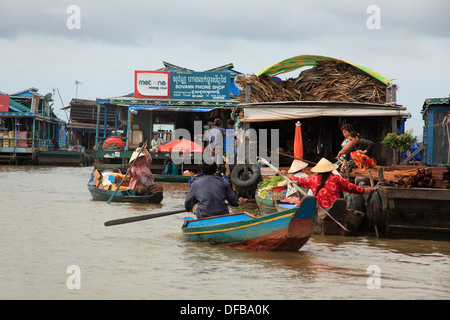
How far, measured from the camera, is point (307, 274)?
7008mm

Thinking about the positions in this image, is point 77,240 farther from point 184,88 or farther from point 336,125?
point 184,88

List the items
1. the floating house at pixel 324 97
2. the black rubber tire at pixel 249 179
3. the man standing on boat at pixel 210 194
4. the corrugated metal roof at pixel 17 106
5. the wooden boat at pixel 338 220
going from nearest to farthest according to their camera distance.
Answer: the man standing on boat at pixel 210 194 → the wooden boat at pixel 338 220 → the floating house at pixel 324 97 → the black rubber tire at pixel 249 179 → the corrugated metal roof at pixel 17 106

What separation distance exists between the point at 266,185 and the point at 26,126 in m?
Result: 29.2

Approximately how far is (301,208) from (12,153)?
3185cm

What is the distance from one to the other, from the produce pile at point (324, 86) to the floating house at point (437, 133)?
18.3ft

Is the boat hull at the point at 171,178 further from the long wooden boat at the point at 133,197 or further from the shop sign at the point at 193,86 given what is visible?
the long wooden boat at the point at 133,197

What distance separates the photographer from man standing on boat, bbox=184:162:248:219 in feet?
27.8

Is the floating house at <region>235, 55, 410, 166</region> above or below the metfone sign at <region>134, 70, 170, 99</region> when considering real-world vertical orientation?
below

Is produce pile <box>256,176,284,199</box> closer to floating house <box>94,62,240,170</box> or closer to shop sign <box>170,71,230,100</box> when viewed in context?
floating house <box>94,62,240,170</box>

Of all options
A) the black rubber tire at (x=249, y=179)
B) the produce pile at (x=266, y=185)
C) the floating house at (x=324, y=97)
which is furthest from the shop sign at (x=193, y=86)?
the produce pile at (x=266, y=185)

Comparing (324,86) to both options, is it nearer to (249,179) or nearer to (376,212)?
(249,179)

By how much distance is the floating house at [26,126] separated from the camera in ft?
117

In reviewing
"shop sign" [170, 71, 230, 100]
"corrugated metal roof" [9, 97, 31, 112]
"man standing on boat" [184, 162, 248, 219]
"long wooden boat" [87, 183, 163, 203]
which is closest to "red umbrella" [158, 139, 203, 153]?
"shop sign" [170, 71, 230, 100]

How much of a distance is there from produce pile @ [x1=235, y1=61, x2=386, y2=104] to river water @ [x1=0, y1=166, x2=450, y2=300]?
511 cm
